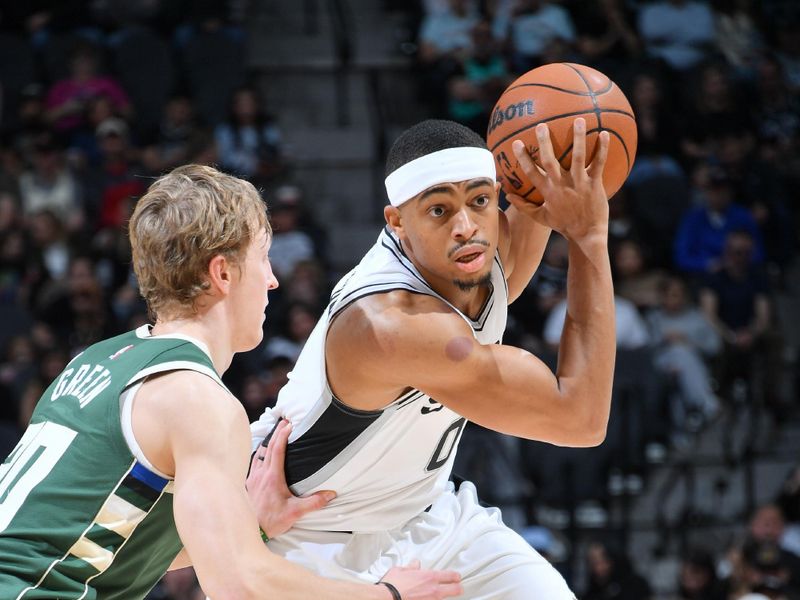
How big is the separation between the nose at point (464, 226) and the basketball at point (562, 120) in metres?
0.22

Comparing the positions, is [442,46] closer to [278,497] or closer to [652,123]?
[652,123]

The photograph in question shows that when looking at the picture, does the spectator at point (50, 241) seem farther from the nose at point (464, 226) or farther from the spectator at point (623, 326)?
the nose at point (464, 226)

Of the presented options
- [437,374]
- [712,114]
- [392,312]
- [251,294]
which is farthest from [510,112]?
[712,114]

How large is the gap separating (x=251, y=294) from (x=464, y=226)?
75 centimetres

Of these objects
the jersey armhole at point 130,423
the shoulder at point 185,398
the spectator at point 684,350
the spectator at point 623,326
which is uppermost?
the shoulder at point 185,398

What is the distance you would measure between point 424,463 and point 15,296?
6113mm

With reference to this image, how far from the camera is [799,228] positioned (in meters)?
11.1

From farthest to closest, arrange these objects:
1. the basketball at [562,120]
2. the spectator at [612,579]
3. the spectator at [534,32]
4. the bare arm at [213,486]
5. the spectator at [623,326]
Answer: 1. the spectator at [534,32]
2. the spectator at [623,326]
3. the spectator at [612,579]
4. the basketball at [562,120]
5. the bare arm at [213,486]

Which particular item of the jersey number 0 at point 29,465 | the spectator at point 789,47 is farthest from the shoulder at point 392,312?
the spectator at point 789,47

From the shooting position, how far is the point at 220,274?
9.74 feet

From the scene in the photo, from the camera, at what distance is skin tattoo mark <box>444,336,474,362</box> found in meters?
3.42

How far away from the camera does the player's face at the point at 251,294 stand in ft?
9.93

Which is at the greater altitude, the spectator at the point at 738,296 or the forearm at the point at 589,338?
the forearm at the point at 589,338

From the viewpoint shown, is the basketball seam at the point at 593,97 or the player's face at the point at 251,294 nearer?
the player's face at the point at 251,294
